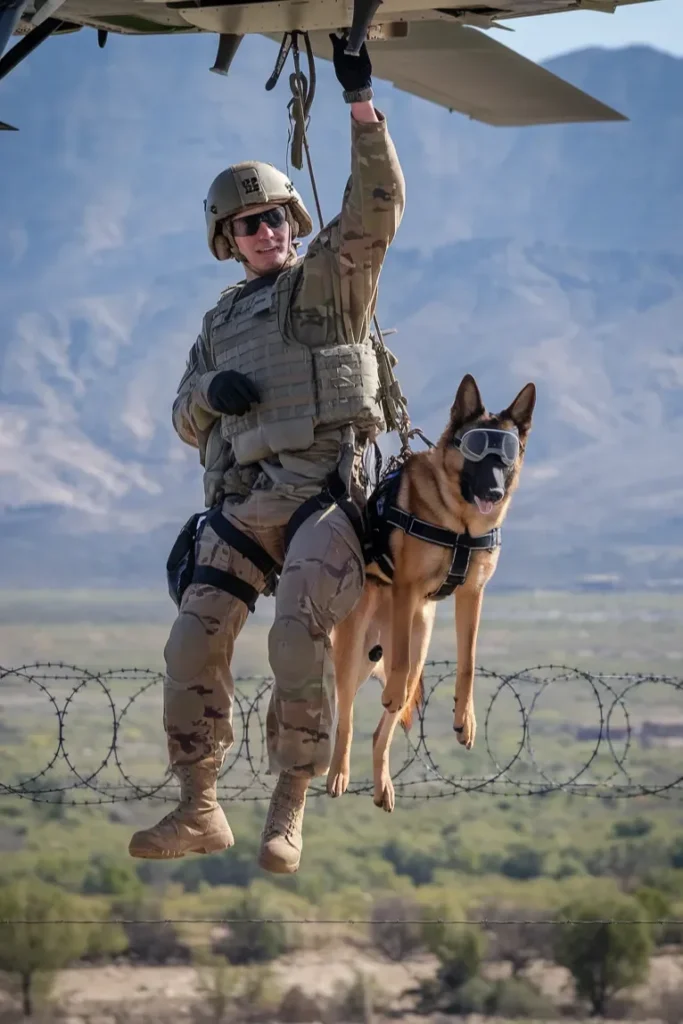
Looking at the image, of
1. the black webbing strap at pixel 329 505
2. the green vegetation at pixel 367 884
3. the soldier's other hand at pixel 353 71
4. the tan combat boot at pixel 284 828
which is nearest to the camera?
the soldier's other hand at pixel 353 71

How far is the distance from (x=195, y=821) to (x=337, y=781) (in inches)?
27.4

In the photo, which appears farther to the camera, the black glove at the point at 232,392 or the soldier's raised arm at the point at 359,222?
the black glove at the point at 232,392

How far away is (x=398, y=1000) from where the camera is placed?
14586mm

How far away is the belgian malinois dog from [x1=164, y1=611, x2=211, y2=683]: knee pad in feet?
1.93

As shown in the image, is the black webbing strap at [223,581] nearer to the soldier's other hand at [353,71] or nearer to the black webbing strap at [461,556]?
the black webbing strap at [461,556]

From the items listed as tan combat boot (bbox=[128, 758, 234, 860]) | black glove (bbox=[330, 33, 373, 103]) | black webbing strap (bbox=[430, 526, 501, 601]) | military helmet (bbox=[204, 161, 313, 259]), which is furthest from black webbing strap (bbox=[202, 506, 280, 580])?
black glove (bbox=[330, 33, 373, 103])

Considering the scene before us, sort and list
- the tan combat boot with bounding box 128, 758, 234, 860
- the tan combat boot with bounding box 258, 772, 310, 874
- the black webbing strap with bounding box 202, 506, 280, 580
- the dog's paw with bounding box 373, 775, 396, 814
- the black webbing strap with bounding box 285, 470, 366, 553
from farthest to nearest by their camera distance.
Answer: the dog's paw with bounding box 373, 775, 396, 814
the black webbing strap with bounding box 202, 506, 280, 580
the black webbing strap with bounding box 285, 470, 366, 553
the tan combat boot with bounding box 128, 758, 234, 860
the tan combat boot with bounding box 258, 772, 310, 874

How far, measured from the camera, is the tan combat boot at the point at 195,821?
6109 millimetres

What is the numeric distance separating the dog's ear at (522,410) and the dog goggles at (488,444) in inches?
5.3

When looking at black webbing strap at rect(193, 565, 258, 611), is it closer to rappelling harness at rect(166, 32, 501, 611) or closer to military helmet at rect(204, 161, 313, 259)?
rappelling harness at rect(166, 32, 501, 611)

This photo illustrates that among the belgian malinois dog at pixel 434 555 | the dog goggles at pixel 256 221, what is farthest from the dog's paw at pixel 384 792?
the dog goggles at pixel 256 221

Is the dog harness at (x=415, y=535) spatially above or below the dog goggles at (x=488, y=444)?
below

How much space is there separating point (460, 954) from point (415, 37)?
8.74 meters

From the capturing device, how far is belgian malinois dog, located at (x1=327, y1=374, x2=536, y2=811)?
20.4 ft
